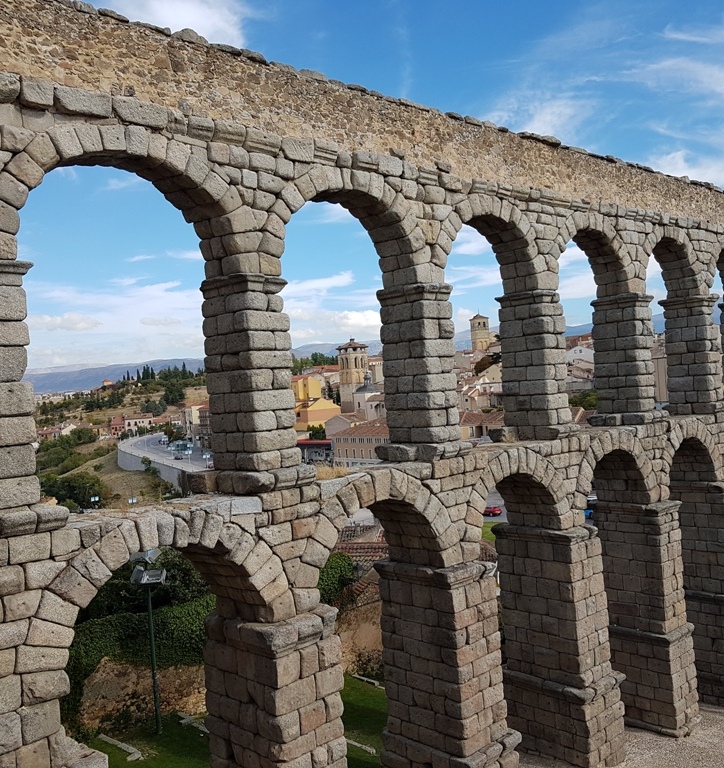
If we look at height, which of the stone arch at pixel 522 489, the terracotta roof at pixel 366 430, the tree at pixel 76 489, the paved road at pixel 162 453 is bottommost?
the tree at pixel 76 489

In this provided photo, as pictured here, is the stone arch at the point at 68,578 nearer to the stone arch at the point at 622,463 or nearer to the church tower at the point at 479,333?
the stone arch at the point at 622,463

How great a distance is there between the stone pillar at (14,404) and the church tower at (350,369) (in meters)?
68.5

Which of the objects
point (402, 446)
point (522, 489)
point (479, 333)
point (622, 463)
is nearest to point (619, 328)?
point (622, 463)

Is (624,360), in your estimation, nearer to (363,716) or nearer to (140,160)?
(363,716)

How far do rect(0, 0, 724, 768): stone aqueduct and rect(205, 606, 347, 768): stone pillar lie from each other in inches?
1.4

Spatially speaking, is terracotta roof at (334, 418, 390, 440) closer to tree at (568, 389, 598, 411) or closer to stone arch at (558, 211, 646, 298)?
tree at (568, 389, 598, 411)

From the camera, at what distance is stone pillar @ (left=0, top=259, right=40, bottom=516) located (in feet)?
24.5

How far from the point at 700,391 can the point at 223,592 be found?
12.1 m

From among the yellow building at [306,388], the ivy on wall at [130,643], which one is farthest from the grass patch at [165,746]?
the yellow building at [306,388]

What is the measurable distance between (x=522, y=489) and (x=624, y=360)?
3.94m

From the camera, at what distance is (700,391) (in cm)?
1717

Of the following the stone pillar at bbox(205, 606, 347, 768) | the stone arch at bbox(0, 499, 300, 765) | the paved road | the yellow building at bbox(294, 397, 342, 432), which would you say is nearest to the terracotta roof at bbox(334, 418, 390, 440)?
the paved road

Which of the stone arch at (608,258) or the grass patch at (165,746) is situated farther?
the grass patch at (165,746)

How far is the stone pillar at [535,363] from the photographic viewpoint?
13.4 metres
